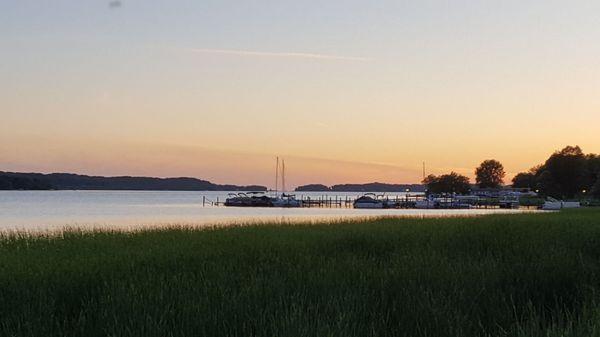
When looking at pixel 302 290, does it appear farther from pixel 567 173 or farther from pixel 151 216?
pixel 567 173

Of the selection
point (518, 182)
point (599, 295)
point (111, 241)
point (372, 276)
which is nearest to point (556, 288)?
point (599, 295)

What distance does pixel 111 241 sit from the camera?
2069 cm

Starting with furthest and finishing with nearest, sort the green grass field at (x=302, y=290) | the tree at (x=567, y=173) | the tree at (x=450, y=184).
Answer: the tree at (x=450, y=184), the tree at (x=567, y=173), the green grass field at (x=302, y=290)

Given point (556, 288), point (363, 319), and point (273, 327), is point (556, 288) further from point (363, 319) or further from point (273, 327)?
point (273, 327)

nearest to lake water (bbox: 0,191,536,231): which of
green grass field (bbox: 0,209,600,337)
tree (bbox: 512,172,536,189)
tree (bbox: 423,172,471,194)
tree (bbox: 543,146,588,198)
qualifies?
green grass field (bbox: 0,209,600,337)

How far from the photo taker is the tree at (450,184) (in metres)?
170

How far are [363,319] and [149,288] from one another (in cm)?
388

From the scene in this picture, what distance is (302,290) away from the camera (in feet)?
33.1

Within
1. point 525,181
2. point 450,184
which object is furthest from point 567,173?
point 525,181

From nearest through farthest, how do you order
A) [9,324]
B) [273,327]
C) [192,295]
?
[273,327], [9,324], [192,295]

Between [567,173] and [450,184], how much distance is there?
59.8m

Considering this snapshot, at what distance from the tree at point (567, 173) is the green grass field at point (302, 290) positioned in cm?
10102

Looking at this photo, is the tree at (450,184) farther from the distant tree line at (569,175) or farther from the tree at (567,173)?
the tree at (567,173)

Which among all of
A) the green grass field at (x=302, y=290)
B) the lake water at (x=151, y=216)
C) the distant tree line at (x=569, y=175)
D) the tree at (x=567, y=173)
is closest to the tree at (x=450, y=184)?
the distant tree line at (x=569, y=175)
